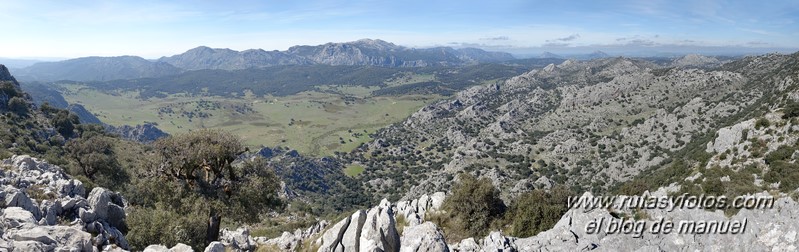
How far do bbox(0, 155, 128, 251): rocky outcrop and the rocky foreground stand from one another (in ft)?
0.14

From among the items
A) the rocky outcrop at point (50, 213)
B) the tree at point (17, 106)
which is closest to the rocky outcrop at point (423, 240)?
A: the rocky outcrop at point (50, 213)

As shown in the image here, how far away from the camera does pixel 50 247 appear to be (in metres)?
18.2

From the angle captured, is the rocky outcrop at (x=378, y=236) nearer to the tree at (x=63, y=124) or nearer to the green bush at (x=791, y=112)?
the green bush at (x=791, y=112)

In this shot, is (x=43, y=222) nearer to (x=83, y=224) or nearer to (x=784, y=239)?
(x=83, y=224)

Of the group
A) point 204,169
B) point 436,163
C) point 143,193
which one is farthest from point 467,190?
point 436,163

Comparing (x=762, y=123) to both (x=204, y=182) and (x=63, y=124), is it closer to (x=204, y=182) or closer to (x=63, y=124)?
(x=204, y=182)

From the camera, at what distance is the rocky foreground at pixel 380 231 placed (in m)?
20.2

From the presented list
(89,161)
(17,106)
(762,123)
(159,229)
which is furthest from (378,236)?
(17,106)

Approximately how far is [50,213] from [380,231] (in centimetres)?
2109

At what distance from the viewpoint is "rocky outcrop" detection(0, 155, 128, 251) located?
61.6ft

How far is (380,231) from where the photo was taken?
82.9 ft

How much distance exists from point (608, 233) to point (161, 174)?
116 feet

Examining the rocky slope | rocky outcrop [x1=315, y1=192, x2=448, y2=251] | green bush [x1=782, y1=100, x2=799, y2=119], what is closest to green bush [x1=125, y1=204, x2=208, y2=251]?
rocky outcrop [x1=315, y1=192, x2=448, y2=251]

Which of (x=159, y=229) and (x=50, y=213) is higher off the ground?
(x=50, y=213)
